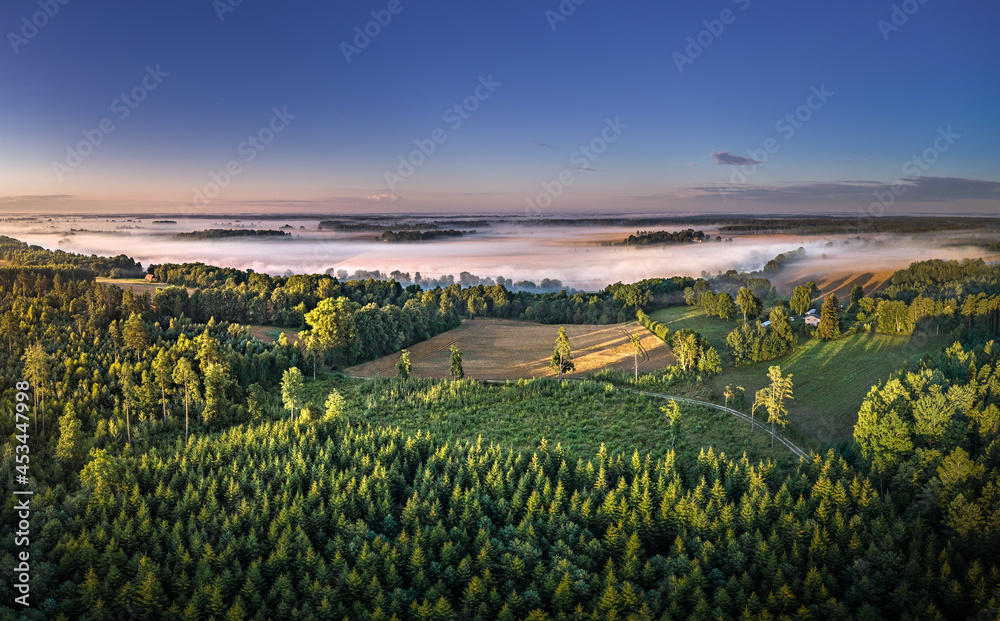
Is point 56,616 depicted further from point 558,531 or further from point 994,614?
point 994,614

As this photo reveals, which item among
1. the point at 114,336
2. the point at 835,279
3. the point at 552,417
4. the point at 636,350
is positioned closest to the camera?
the point at 552,417

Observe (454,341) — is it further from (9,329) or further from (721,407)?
(9,329)

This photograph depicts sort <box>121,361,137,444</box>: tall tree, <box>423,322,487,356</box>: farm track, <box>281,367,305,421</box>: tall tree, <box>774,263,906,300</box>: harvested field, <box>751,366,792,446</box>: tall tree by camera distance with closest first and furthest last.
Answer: <box>121,361,137,444</box>: tall tree, <box>751,366,792,446</box>: tall tree, <box>281,367,305,421</box>: tall tree, <box>423,322,487,356</box>: farm track, <box>774,263,906,300</box>: harvested field

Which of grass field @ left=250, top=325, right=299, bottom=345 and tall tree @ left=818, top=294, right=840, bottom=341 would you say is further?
tall tree @ left=818, top=294, right=840, bottom=341

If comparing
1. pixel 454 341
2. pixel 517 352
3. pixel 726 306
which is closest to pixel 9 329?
pixel 454 341

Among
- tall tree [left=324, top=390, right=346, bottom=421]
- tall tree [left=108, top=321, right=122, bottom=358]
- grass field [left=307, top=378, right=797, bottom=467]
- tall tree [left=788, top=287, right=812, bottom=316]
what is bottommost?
grass field [left=307, top=378, right=797, bottom=467]

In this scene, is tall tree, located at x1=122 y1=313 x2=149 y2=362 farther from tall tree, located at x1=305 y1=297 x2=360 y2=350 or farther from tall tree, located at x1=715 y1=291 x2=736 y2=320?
tall tree, located at x1=715 y1=291 x2=736 y2=320

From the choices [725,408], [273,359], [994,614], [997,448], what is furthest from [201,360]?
[997,448]

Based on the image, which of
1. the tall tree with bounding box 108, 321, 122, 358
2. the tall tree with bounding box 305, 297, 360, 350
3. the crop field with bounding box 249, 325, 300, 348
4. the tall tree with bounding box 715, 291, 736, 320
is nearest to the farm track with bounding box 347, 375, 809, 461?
the tall tree with bounding box 305, 297, 360, 350
